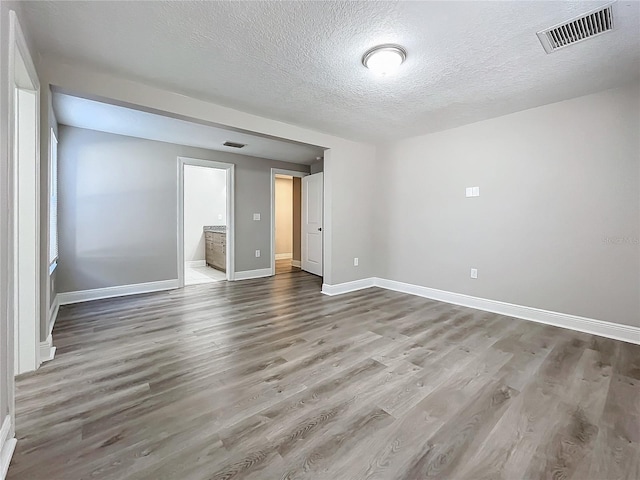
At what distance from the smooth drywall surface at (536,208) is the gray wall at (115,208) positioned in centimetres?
362

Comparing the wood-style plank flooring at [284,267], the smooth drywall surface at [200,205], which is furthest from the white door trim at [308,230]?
the smooth drywall surface at [200,205]

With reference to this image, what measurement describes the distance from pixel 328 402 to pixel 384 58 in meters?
2.36

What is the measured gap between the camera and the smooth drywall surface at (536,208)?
104 inches

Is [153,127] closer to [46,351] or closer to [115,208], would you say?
[115,208]

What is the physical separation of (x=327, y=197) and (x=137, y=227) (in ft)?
9.46

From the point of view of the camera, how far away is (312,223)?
6.02 meters

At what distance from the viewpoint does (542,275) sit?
3.11 metres

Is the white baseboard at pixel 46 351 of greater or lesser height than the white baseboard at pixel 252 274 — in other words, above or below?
below

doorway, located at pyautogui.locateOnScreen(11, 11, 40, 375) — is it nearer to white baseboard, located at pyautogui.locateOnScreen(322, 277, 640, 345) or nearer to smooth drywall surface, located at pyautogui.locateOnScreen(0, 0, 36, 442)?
smooth drywall surface, located at pyautogui.locateOnScreen(0, 0, 36, 442)

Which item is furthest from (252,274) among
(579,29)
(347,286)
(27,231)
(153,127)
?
(579,29)

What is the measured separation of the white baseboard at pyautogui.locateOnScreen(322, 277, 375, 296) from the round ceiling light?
2.92 m

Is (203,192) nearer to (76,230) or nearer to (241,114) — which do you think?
(76,230)

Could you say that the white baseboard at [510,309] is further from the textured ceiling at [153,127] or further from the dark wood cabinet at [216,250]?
the dark wood cabinet at [216,250]

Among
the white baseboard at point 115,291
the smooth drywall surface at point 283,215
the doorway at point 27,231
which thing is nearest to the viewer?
the doorway at point 27,231
